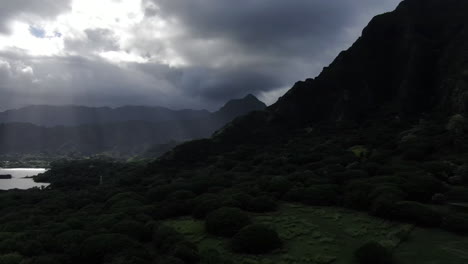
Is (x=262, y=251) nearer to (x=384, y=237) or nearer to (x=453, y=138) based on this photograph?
(x=384, y=237)

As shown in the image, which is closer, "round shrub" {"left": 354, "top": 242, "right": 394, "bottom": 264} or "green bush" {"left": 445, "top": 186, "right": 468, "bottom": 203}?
"round shrub" {"left": 354, "top": 242, "right": 394, "bottom": 264}

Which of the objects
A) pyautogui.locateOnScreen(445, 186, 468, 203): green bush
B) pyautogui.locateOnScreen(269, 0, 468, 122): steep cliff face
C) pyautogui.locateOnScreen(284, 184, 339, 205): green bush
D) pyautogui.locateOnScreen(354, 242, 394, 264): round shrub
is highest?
pyautogui.locateOnScreen(269, 0, 468, 122): steep cliff face

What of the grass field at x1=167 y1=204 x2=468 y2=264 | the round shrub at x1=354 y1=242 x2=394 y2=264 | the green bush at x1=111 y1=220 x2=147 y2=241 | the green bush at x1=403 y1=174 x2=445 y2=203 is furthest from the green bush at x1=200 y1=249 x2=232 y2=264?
the green bush at x1=403 y1=174 x2=445 y2=203

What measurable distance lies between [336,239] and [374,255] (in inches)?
151

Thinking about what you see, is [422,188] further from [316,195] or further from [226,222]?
[226,222]

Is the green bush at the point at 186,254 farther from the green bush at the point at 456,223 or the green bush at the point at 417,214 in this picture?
the green bush at the point at 456,223

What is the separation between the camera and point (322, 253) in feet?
57.6

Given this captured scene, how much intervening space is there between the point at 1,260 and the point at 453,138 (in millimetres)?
47094

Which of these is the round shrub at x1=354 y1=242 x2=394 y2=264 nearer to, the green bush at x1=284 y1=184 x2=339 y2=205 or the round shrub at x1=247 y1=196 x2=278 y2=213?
the round shrub at x1=247 y1=196 x2=278 y2=213

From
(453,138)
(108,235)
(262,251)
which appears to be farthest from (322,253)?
(453,138)

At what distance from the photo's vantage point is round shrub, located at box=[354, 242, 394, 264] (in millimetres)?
15516

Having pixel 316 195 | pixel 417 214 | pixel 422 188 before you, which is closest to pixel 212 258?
pixel 417 214

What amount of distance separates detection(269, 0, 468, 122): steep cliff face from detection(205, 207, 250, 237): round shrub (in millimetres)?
66887

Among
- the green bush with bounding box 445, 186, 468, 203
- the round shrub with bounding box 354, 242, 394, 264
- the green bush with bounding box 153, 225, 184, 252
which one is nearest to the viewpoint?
the round shrub with bounding box 354, 242, 394, 264
